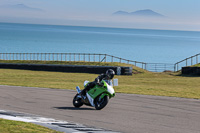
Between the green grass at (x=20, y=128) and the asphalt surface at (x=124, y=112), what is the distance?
65.7 inches

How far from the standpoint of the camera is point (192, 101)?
1661 cm

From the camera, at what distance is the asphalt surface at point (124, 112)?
10.7 m

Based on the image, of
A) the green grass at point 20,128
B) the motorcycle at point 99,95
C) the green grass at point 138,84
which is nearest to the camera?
the green grass at point 20,128

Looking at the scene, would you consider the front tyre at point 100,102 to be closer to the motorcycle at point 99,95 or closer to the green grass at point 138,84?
the motorcycle at point 99,95

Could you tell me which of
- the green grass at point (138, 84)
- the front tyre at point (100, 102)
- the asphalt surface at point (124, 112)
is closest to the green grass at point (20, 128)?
the asphalt surface at point (124, 112)

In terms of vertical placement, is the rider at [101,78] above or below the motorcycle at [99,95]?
above

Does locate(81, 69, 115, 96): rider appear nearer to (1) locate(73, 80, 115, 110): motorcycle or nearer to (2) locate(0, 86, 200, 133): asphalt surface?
(1) locate(73, 80, 115, 110): motorcycle

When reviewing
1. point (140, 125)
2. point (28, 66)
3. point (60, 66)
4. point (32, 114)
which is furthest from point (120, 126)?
point (28, 66)

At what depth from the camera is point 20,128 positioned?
974cm

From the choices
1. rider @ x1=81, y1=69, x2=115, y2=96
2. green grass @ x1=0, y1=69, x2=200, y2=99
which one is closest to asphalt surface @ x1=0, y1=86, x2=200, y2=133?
rider @ x1=81, y1=69, x2=115, y2=96

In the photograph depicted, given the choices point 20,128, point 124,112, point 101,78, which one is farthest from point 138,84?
point 20,128

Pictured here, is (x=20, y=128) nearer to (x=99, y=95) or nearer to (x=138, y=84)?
(x=99, y=95)

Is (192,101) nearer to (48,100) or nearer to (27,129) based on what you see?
(48,100)

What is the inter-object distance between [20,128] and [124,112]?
452 cm
